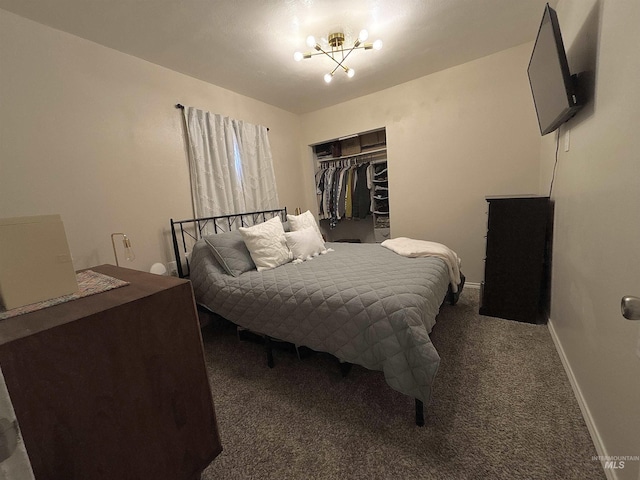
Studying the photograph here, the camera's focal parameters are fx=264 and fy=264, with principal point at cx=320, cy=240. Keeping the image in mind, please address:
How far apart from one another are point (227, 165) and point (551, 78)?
2666mm

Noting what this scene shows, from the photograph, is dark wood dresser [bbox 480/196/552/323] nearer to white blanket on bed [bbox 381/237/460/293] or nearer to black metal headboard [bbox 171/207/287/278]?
white blanket on bed [bbox 381/237/460/293]

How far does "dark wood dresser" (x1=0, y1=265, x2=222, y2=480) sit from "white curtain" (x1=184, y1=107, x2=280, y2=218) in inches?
67.3

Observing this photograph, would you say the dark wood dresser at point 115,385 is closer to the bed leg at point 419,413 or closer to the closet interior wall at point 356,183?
the bed leg at point 419,413

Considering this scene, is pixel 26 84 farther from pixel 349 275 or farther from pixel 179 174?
pixel 349 275

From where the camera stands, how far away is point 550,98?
163 cm

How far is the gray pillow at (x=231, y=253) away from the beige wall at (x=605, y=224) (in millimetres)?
2149

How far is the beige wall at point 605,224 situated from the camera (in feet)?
2.94

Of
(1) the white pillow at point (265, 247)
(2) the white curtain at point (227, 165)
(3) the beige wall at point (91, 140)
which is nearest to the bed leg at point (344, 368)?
→ (1) the white pillow at point (265, 247)

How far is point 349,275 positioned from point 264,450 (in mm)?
1078

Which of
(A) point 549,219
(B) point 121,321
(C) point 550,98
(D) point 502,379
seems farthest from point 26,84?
(A) point 549,219

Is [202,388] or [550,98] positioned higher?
[550,98]

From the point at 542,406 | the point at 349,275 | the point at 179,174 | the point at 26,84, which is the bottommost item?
the point at 542,406

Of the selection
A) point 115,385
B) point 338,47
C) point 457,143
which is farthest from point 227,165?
point 457,143

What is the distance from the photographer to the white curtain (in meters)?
2.59
